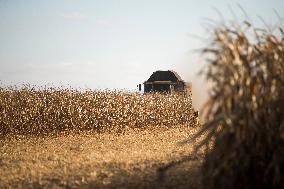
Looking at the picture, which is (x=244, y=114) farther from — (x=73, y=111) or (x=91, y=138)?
(x=73, y=111)

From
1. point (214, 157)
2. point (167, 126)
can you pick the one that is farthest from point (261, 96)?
point (167, 126)

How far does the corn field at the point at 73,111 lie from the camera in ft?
48.4

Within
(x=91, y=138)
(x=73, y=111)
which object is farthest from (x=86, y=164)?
(x=73, y=111)

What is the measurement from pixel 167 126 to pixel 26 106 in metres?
7.80

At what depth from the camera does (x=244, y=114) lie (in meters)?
4.60

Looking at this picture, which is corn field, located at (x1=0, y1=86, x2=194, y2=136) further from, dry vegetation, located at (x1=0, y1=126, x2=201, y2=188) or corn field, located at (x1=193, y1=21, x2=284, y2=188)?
corn field, located at (x1=193, y1=21, x2=284, y2=188)

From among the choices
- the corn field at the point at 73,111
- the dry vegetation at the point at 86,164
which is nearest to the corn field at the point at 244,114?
the dry vegetation at the point at 86,164

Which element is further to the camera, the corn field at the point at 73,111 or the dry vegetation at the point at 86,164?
the corn field at the point at 73,111

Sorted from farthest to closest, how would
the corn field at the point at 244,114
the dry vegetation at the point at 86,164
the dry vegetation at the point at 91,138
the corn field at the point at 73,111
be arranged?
the corn field at the point at 73,111, the dry vegetation at the point at 91,138, the dry vegetation at the point at 86,164, the corn field at the point at 244,114

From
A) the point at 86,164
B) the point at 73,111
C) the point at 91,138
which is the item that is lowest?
the point at 91,138

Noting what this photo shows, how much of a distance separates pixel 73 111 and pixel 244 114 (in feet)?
39.4

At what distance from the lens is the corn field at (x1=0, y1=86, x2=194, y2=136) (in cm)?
1475

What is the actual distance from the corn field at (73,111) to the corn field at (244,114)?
1115cm

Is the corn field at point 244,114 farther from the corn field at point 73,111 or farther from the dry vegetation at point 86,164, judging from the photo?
the corn field at point 73,111
